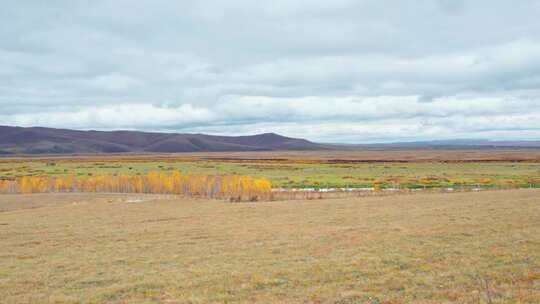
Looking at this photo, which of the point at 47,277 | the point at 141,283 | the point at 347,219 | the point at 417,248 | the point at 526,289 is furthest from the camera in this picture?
the point at 347,219

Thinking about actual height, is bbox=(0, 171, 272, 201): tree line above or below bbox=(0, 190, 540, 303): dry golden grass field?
below

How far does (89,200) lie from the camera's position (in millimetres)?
47312

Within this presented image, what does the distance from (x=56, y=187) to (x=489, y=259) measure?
175 feet

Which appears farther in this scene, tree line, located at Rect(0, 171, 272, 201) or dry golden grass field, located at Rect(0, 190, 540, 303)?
tree line, located at Rect(0, 171, 272, 201)

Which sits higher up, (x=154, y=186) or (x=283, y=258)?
(x=283, y=258)

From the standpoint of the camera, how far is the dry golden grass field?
39.8 ft

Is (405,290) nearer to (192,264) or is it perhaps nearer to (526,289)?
(526,289)

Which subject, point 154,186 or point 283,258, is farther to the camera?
point 154,186

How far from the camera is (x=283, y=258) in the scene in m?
16.5

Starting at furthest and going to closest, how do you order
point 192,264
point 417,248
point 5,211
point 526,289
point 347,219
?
point 5,211
point 347,219
point 417,248
point 192,264
point 526,289

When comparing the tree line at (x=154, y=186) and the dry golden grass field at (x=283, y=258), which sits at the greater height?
the dry golden grass field at (x=283, y=258)

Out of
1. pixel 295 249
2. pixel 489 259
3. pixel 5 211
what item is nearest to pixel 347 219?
pixel 295 249

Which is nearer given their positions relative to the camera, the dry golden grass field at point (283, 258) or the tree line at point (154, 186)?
the dry golden grass field at point (283, 258)

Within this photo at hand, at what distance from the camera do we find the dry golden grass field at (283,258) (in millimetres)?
12117
